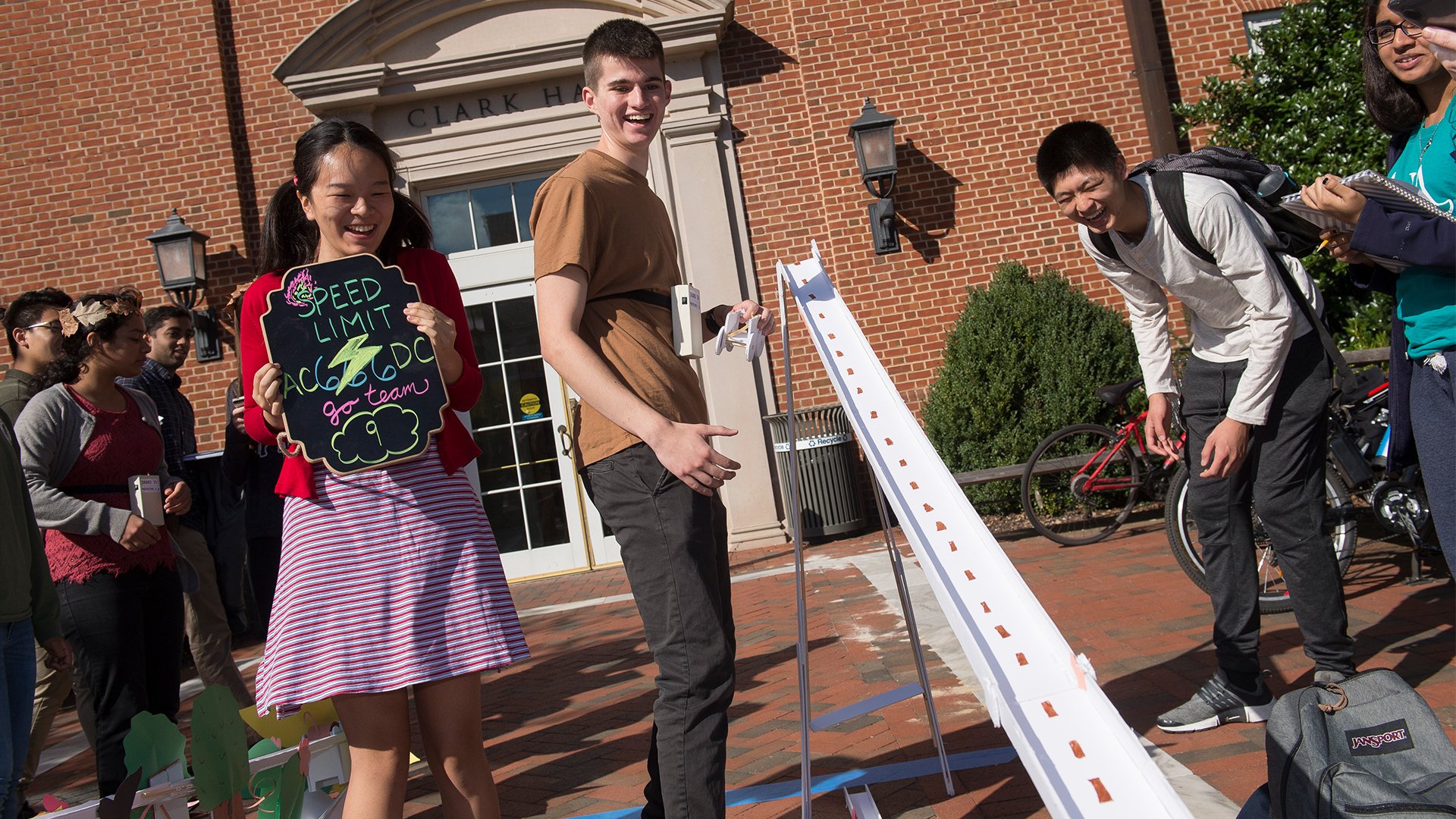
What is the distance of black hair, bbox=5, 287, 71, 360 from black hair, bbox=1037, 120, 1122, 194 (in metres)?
3.71

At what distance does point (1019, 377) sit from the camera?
27.1 feet

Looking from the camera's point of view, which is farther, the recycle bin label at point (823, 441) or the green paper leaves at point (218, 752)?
the recycle bin label at point (823, 441)

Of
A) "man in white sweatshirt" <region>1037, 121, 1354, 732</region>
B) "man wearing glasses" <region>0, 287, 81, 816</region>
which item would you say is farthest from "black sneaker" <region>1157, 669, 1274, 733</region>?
"man wearing glasses" <region>0, 287, 81, 816</region>

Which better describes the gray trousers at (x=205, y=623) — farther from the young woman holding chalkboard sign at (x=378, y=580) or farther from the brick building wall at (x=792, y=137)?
the brick building wall at (x=792, y=137)

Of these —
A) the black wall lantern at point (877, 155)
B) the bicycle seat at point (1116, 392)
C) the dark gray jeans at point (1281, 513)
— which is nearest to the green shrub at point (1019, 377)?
the bicycle seat at point (1116, 392)

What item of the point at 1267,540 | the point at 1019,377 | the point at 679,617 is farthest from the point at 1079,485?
the point at 679,617

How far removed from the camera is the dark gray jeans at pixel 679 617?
2.16 metres

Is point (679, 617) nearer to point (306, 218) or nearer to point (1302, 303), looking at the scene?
point (306, 218)

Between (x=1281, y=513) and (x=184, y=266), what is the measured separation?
8569 mm

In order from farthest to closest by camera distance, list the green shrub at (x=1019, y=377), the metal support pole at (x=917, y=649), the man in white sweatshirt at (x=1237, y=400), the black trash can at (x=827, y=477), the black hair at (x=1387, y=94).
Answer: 1. the black trash can at (x=827, y=477)
2. the green shrub at (x=1019, y=377)
3. the man in white sweatshirt at (x=1237, y=400)
4. the metal support pole at (x=917, y=649)
5. the black hair at (x=1387, y=94)

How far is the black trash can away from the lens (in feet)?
28.2

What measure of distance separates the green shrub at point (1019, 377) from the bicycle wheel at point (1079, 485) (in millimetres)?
321

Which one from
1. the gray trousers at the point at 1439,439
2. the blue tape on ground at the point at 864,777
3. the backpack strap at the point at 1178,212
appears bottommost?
the blue tape on ground at the point at 864,777

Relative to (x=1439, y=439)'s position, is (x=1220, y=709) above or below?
below
